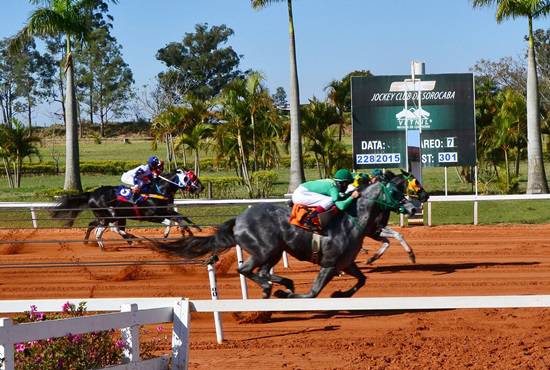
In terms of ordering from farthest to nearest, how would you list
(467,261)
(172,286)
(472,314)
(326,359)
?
(467,261) < (172,286) < (472,314) < (326,359)

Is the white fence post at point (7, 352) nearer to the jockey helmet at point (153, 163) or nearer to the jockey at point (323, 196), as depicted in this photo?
the jockey at point (323, 196)

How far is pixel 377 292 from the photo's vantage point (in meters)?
11.7

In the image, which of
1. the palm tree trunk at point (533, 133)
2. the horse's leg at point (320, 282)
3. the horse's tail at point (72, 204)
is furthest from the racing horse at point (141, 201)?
the palm tree trunk at point (533, 133)

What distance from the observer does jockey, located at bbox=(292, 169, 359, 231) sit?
32.4 ft

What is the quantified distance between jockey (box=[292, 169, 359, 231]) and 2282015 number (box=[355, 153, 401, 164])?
10.2 m

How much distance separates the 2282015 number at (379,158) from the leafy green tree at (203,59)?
48.3m

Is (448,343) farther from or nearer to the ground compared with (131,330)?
nearer to the ground

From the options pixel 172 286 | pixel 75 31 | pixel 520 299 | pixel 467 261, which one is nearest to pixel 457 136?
pixel 467 261

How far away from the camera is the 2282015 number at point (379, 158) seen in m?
20.2

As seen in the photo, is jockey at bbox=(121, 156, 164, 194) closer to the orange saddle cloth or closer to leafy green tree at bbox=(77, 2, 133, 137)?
the orange saddle cloth

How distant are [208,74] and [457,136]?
5011 cm

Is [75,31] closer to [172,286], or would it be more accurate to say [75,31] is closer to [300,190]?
[172,286]

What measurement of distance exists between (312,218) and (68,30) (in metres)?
18.3

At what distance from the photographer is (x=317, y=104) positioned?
27.2 meters
